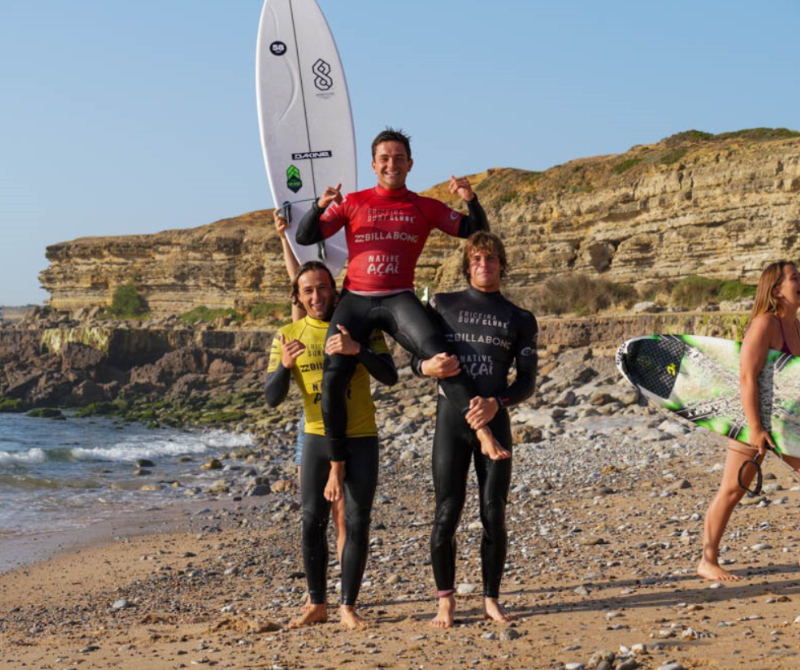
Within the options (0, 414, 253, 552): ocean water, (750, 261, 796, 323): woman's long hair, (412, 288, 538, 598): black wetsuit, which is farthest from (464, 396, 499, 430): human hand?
(0, 414, 253, 552): ocean water

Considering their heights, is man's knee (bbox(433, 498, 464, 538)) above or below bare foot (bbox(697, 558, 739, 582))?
above

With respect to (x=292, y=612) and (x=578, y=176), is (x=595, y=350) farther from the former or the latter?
(x=292, y=612)

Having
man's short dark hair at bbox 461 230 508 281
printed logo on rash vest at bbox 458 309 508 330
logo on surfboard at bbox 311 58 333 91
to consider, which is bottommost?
printed logo on rash vest at bbox 458 309 508 330

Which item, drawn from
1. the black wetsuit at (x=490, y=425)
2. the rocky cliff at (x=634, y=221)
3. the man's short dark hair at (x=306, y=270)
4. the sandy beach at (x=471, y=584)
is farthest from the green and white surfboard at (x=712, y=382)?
the rocky cliff at (x=634, y=221)

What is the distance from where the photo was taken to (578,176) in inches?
1297

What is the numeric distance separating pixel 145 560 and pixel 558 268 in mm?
→ 23933

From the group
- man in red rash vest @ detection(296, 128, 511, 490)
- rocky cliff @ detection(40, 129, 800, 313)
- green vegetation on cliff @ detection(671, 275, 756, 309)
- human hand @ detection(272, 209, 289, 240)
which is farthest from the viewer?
rocky cliff @ detection(40, 129, 800, 313)

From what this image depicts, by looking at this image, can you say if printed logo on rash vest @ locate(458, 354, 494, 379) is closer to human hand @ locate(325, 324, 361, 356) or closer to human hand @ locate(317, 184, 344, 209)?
human hand @ locate(325, 324, 361, 356)

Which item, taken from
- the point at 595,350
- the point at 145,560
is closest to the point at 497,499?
the point at 145,560

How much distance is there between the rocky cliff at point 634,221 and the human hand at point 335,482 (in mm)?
22130

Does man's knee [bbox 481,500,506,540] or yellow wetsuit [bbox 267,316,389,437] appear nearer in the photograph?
man's knee [bbox 481,500,506,540]

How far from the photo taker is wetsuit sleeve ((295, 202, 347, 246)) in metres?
4.93

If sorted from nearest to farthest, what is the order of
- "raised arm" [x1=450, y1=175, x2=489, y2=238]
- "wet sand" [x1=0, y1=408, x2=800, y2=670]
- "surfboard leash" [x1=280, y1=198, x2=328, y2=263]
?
1. "wet sand" [x1=0, y1=408, x2=800, y2=670]
2. "raised arm" [x1=450, y1=175, x2=489, y2=238]
3. "surfboard leash" [x1=280, y1=198, x2=328, y2=263]

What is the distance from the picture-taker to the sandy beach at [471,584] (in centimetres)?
413
